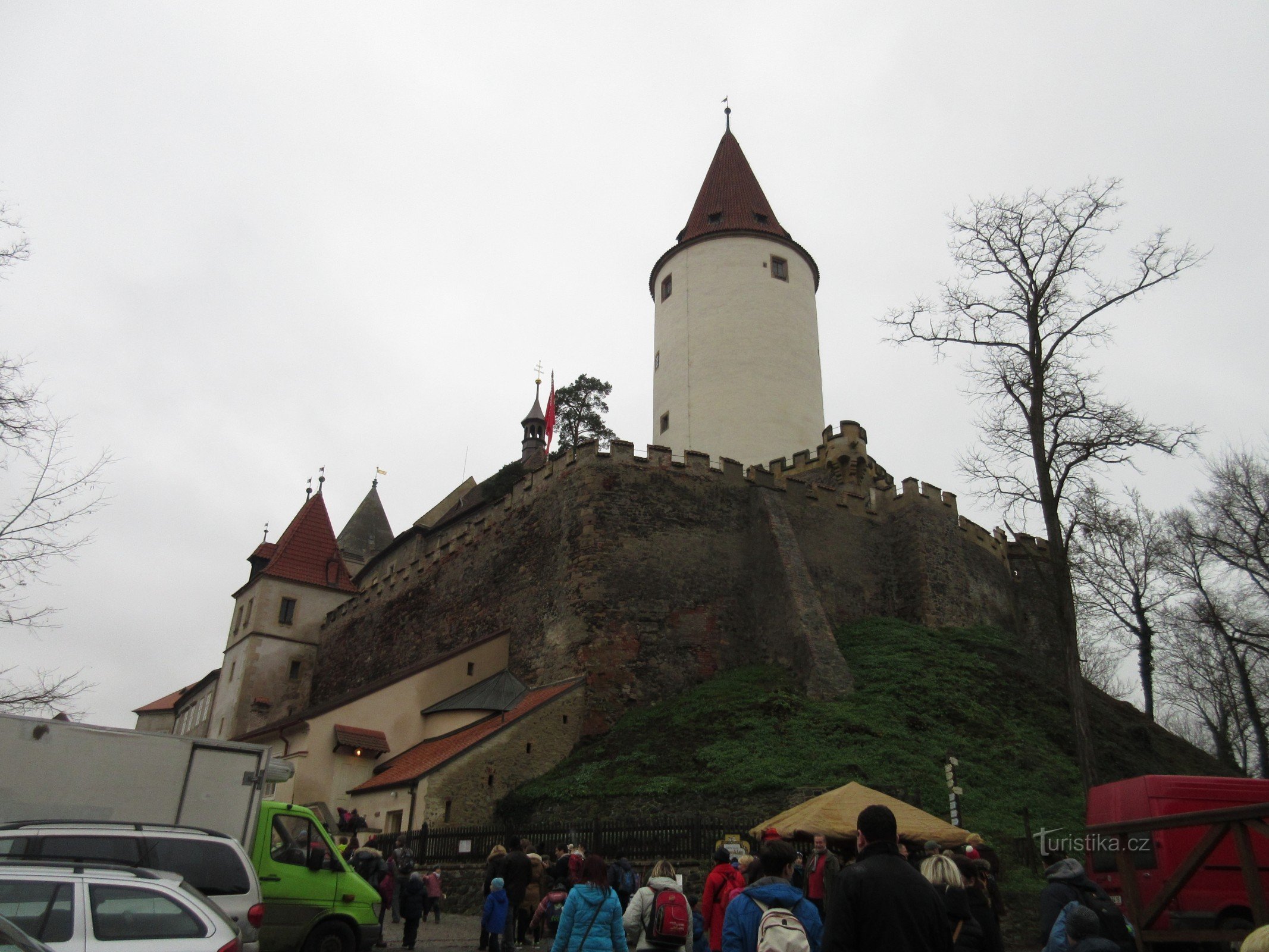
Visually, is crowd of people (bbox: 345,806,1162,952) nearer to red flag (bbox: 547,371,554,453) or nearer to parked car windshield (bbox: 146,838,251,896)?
parked car windshield (bbox: 146,838,251,896)

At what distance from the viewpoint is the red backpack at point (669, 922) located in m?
6.73

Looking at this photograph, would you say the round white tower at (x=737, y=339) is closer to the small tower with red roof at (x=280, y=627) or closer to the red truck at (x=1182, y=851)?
the small tower with red roof at (x=280, y=627)

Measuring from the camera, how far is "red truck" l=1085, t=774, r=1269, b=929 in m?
10.1

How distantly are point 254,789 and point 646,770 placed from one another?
9551mm

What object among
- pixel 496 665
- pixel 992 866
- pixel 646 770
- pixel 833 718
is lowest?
pixel 992 866

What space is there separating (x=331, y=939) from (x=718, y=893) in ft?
18.7

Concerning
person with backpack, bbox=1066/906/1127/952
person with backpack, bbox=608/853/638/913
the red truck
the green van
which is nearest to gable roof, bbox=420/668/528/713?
the green van

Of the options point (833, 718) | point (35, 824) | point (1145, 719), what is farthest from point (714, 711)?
point (1145, 719)

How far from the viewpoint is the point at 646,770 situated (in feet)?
62.2

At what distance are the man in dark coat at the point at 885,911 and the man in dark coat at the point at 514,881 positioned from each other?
8672mm

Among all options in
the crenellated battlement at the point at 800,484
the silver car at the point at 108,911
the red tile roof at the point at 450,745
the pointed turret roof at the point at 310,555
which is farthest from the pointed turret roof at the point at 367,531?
the silver car at the point at 108,911

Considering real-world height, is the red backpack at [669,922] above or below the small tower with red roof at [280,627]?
below

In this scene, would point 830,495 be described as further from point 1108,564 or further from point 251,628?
point 251,628

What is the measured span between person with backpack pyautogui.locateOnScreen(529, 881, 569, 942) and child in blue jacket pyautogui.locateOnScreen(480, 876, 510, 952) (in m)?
0.53
